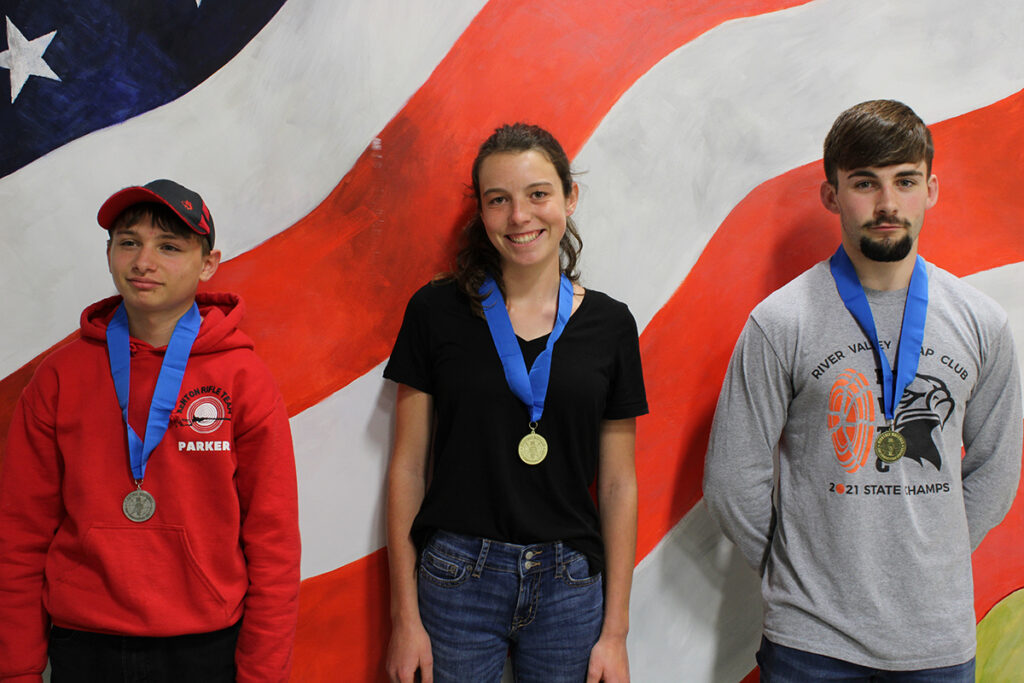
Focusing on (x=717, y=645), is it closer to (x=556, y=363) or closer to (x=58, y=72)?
(x=556, y=363)

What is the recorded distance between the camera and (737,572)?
206 centimetres

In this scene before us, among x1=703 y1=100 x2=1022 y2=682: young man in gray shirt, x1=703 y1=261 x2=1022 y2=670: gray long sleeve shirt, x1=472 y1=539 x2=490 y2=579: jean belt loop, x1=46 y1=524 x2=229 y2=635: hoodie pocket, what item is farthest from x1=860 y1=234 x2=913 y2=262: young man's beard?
x1=46 y1=524 x2=229 y2=635: hoodie pocket

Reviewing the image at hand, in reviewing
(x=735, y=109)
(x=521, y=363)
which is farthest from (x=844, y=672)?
(x=735, y=109)

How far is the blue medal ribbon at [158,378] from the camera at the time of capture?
58.4 inches

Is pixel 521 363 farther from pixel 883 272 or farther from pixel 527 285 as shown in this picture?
pixel 883 272

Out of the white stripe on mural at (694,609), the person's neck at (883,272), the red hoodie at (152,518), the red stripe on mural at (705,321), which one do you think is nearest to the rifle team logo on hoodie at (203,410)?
the red hoodie at (152,518)

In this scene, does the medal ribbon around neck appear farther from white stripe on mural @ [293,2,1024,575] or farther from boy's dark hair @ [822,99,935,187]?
boy's dark hair @ [822,99,935,187]

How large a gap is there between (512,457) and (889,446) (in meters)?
0.86

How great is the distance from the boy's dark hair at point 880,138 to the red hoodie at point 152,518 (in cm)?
145

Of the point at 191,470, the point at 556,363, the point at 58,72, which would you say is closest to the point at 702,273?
the point at 556,363

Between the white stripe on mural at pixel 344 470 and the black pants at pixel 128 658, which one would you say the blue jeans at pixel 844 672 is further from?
the black pants at pixel 128 658

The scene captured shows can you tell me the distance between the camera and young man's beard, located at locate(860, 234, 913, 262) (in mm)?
1666

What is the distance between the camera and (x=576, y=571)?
164 cm

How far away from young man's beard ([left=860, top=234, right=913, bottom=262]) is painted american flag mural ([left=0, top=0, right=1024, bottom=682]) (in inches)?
14.7
